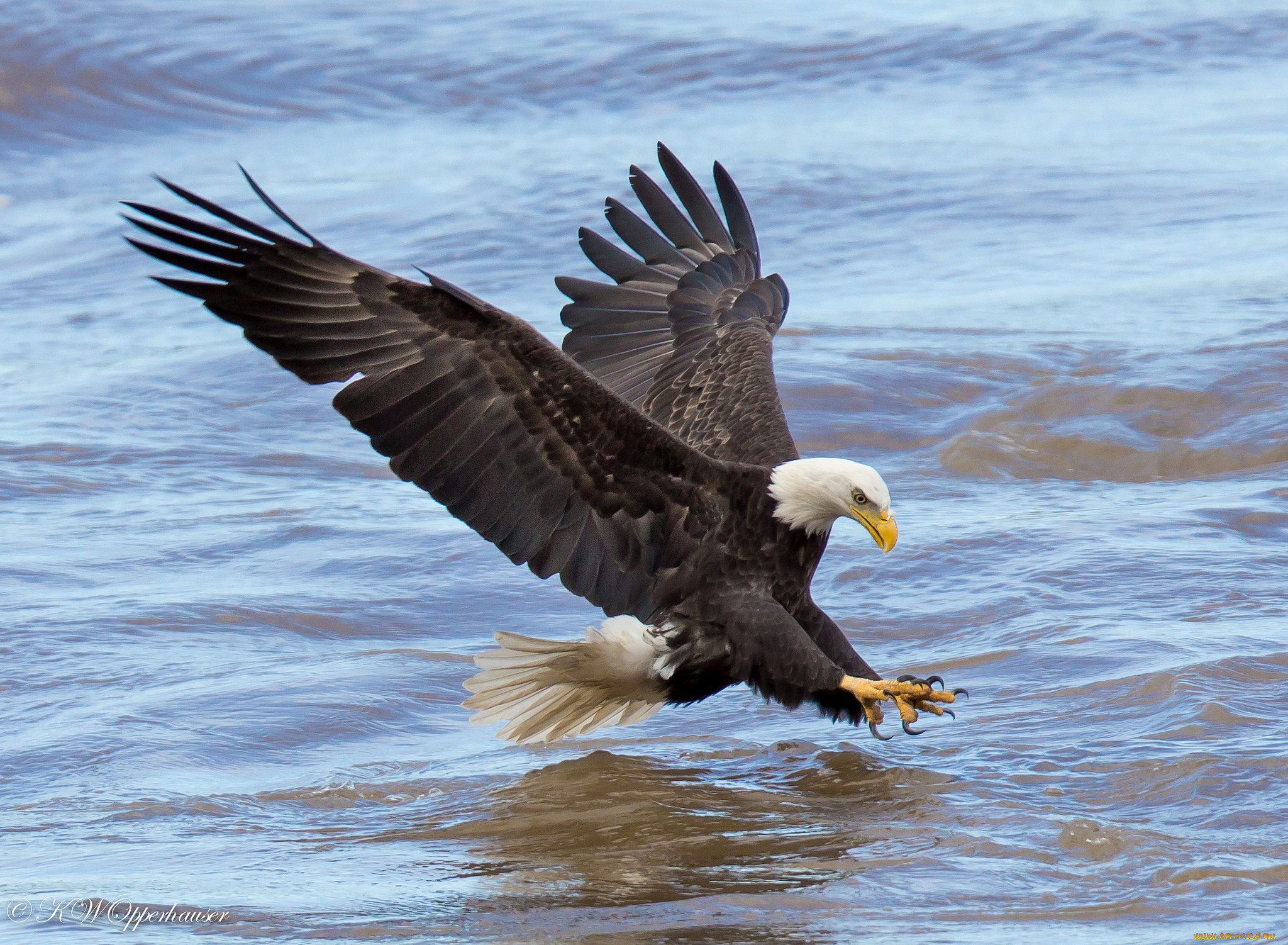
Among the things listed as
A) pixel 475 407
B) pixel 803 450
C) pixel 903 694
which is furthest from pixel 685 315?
pixel 903 694

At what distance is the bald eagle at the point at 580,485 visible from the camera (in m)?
4.12

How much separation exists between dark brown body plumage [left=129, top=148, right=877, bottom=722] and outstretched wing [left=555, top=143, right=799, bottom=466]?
0.08ft

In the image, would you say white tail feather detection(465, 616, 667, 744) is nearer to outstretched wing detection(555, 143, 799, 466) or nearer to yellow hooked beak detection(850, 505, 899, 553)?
yellow hooked beak detection(850, 505, 899, 553)

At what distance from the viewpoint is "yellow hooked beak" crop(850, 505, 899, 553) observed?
14.6ft

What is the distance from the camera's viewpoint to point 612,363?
5.70 metres

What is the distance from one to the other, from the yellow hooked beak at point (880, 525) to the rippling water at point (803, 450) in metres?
0.56

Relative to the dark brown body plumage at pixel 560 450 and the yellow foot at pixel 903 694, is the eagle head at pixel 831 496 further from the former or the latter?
the yellow foot at pixel 903 694

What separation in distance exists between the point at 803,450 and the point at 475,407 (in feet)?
9.36

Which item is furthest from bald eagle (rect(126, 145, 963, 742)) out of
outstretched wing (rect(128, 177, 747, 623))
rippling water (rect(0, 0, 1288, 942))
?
rippling water (rect(0, 0, 1288, 942))

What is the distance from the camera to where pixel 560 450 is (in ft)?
14.3

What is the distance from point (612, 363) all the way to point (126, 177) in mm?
6447

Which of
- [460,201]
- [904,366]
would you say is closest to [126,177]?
[460,201]

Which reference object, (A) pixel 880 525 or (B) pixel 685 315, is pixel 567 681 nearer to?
(A) pixel 880 525

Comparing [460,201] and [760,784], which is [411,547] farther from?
[460,201]
